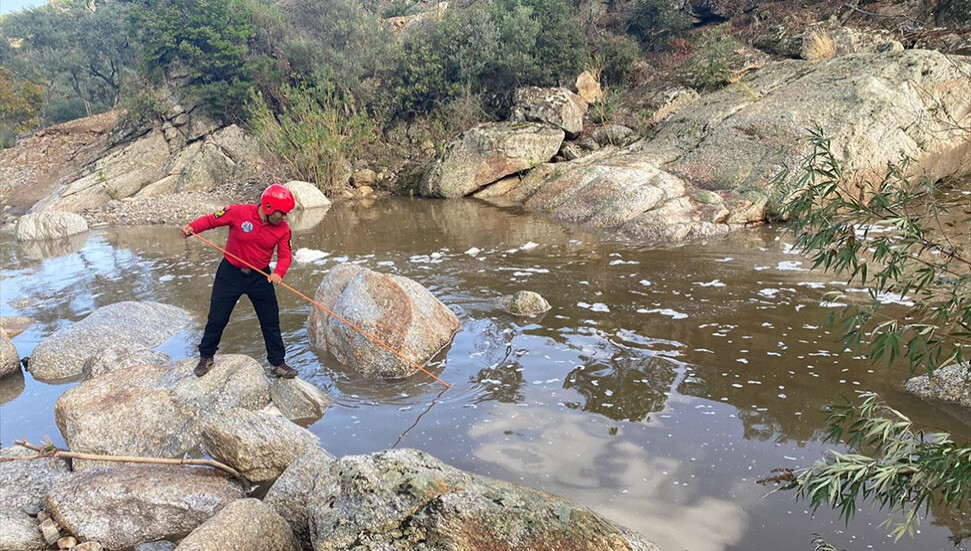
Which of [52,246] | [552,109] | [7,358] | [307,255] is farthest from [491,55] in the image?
[7,358]

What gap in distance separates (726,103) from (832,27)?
4.97 meters

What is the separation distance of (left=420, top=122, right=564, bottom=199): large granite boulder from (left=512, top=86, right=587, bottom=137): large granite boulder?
600 millimetres

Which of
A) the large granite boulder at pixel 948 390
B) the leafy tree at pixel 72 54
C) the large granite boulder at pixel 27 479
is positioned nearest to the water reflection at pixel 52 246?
the large granite boulder at pixel 27 479

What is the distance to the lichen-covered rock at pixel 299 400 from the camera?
502 cm

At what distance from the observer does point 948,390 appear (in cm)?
448

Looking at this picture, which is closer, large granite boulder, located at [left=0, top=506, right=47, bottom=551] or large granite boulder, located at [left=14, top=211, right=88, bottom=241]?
large granite boulder, located at [left=0, top=506, right=47, bottom=551]

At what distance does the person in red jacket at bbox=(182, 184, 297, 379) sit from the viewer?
5.17 metres

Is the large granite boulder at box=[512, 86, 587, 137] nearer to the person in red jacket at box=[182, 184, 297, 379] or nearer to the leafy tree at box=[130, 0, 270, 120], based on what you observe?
the leafy tree at box=[130, 0, 270, 120]

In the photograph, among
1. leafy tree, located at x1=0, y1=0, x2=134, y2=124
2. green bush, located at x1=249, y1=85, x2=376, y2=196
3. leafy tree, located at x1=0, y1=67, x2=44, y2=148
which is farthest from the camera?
leafy tree, located at x1=0, y1=0, x2=134, y2=124

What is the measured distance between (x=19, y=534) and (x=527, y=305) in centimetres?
474

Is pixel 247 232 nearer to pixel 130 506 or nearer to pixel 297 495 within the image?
pixel 130 506

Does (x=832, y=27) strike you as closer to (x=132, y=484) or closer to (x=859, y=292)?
(x=859, y=292)

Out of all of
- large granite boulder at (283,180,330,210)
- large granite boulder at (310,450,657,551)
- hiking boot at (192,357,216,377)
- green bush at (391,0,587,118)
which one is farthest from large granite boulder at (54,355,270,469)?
green bush at (391,0,587,118)

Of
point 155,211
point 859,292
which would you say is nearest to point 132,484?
point 859,292
